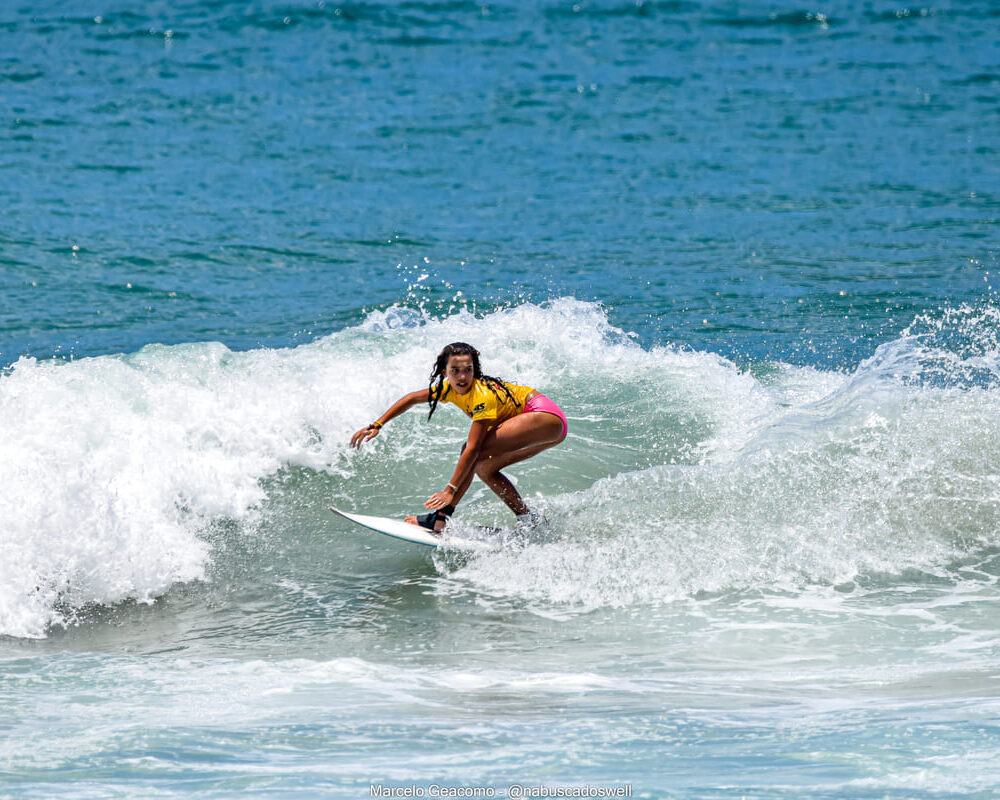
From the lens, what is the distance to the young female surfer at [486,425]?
23.8ft

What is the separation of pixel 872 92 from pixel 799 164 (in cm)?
647

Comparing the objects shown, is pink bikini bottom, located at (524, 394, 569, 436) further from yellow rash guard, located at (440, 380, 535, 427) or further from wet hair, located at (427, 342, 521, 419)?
yellow rash guard, located at (440, 380, 535, 427)

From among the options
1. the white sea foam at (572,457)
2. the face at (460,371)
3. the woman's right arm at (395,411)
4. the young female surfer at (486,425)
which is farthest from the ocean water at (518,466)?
the face at (460,371)

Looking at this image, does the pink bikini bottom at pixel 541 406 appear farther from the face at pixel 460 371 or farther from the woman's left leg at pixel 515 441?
the face at pixel 460 371

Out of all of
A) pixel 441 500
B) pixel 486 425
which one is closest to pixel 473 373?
pixel 486 425

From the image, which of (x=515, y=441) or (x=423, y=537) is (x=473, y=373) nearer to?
(x=515, y=441)

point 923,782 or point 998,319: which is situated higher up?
point 998,319

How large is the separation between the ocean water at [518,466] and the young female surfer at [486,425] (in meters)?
0.51

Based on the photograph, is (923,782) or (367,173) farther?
(367,173)

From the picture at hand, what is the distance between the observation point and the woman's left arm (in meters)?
7.33

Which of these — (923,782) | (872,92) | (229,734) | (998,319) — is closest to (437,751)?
(229,734)

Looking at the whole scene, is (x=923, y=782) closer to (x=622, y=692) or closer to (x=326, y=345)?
(x=622, y=692)

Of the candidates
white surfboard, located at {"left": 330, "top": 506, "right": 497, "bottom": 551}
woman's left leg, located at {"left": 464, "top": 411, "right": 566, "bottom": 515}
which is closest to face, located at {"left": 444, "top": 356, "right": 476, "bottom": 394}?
woman's left leg, located at {"left": 464, "top": 411, "right": 566, "bottom": 515}

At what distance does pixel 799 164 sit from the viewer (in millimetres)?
21250
